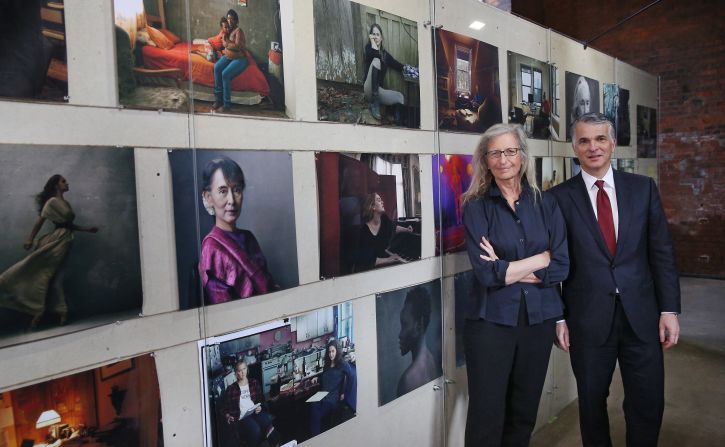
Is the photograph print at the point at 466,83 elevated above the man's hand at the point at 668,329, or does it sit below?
above

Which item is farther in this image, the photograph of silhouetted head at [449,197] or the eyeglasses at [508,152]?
the photograph of silhouetted head at [449,197]

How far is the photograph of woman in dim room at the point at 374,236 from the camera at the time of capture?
198cm

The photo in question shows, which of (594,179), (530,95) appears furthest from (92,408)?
(530,95)

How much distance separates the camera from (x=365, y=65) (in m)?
1.96

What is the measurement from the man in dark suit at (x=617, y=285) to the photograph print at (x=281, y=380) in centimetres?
108

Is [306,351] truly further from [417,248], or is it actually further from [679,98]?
[679,98]

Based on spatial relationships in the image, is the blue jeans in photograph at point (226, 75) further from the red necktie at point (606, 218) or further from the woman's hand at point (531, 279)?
the red necktie at point (606, 218)

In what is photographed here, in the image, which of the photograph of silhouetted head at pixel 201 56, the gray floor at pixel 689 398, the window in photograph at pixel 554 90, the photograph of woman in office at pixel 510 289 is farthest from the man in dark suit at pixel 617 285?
the photograph of silhouetted head at pixel 201 56

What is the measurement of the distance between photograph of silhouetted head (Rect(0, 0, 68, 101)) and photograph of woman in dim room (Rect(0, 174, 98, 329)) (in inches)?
8.5

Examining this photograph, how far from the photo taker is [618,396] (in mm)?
3377

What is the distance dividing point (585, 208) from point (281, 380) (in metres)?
1.54

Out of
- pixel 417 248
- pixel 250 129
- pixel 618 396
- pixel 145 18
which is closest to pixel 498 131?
pixel 417 248

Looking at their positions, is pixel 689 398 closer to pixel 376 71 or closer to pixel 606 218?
pixel 606 218

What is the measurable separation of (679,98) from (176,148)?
6.47m
